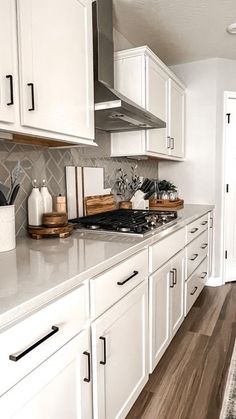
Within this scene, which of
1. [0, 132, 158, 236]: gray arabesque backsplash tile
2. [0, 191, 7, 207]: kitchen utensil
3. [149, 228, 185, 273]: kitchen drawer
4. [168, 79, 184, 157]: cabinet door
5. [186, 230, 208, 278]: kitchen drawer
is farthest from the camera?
[168, 79, 184, 157]: cabinet door

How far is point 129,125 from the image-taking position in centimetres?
230

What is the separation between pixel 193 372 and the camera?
1.91 metres

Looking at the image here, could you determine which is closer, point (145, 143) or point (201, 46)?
point (145, 143)

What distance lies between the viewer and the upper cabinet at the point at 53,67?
45.5 inches

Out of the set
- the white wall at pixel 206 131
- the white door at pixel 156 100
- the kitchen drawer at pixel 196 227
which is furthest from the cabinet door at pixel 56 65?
the white wall at pixel 206 131

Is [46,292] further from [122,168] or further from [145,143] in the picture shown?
[122,168]

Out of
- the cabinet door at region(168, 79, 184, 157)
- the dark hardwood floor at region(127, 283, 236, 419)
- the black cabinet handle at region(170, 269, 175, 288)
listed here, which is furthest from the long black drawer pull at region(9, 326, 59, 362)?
the cabinet door at region(168, 79, 184, 157)

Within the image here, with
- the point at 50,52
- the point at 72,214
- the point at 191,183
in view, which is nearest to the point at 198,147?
the point at 191,183

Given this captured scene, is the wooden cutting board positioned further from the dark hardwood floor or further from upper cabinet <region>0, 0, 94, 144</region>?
the dark hardwood floor

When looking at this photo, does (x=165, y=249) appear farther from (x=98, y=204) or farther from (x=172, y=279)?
(x=98, y=204)

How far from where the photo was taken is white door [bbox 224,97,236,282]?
3.41 meters

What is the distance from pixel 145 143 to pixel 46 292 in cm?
187

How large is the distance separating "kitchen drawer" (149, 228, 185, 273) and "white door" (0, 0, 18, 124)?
93cm

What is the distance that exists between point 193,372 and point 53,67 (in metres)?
1.85
